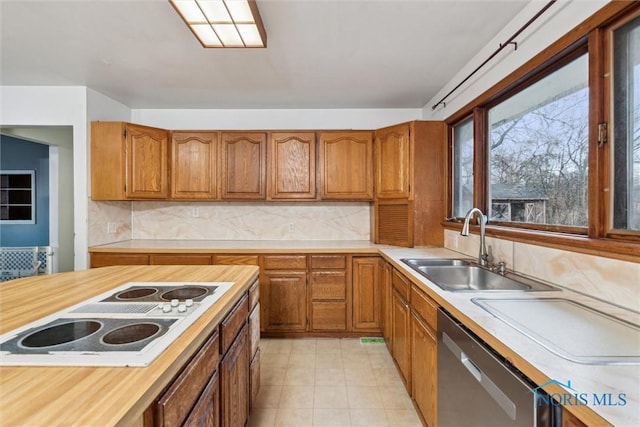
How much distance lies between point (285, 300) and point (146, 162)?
203cm

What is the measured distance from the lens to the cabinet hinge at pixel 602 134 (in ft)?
4.10

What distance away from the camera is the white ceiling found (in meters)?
1.77

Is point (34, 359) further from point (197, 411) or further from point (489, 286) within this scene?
point (489, 286)

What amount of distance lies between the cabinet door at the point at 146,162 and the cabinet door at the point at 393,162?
2.29m

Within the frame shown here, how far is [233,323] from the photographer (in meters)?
1.38

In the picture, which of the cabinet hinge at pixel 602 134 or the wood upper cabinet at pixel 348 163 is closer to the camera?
the cabinet hinge at pixel 602 134

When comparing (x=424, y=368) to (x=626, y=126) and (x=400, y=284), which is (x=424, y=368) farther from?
(x=626, y=126)

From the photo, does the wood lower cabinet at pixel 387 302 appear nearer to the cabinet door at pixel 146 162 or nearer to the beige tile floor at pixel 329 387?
the beige tile floor at pixel 329 387

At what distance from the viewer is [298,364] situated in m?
2.44

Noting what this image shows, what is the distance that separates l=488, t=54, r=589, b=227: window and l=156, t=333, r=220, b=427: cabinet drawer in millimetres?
1781

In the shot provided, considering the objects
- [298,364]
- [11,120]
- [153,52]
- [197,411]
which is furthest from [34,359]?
[11,120]

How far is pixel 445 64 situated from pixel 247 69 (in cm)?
164

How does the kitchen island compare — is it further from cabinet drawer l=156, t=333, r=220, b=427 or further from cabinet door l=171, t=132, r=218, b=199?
cabinet door l=171, t=132, r=218, b=199

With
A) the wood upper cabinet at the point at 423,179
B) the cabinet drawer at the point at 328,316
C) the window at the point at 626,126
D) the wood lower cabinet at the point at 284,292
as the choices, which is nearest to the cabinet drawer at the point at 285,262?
the wood lower cabinet at the point at 284,292
